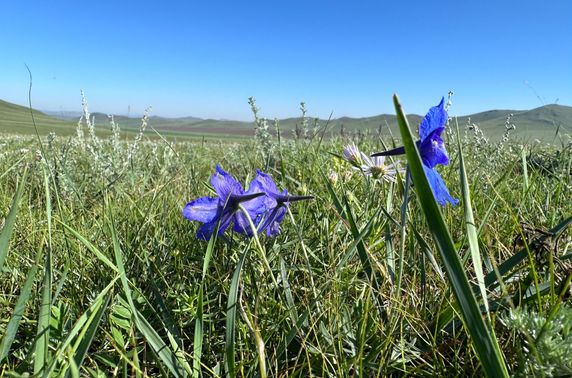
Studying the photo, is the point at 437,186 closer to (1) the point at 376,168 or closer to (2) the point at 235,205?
(2) the point at 235,205

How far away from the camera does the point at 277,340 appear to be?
1.03 metres

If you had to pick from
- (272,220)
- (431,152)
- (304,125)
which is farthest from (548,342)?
(304,125)

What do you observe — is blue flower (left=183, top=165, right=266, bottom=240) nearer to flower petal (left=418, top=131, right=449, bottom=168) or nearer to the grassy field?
the grassy field

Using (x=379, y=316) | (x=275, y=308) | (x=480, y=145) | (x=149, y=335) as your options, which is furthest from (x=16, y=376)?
(x=480, y=145)

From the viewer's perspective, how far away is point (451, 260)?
547 mm

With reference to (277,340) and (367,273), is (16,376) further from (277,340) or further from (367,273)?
(367,273)

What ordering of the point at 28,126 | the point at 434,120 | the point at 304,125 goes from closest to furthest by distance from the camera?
the point at 434,120 < the point at 304,125 < the point at 28,126

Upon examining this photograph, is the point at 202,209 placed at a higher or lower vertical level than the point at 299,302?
higher

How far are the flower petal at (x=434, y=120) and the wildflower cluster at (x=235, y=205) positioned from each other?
347 mm

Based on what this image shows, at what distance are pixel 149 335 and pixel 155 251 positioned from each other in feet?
1.84

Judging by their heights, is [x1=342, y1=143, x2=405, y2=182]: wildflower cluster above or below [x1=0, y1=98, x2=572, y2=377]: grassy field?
above

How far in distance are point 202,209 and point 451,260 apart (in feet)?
2.19

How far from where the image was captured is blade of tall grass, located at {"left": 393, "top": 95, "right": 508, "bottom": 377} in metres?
0.52

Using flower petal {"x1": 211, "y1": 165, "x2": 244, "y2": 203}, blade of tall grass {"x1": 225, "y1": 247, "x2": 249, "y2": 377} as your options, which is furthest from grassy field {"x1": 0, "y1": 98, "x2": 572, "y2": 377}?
flower petal {"x1": 211, "y1": 165, "x2": 244, "y2": 203}
